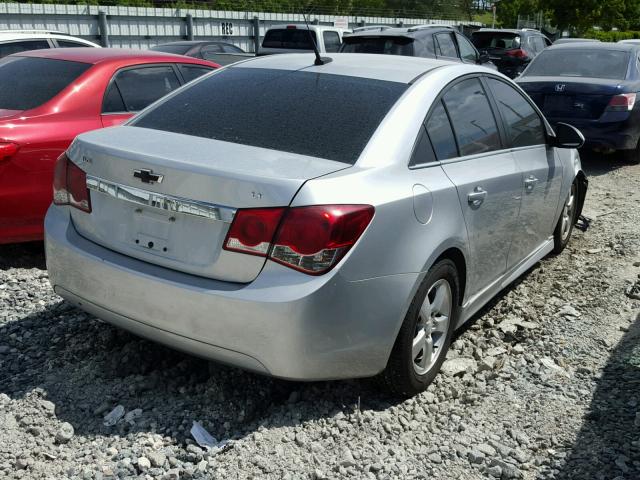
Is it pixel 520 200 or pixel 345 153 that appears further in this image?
pixel 520 200

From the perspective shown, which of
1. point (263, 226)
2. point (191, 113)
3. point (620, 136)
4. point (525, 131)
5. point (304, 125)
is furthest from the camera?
point (620, 136)

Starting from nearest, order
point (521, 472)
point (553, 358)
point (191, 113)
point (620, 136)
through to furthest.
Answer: point (521, 472)
point (191, 113)
point (553, 358)
point (620, 136)

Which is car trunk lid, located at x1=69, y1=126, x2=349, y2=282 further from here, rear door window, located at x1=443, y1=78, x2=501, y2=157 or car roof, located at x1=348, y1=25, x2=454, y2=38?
car roof, located at x1=348, y1=25, x2=454, y2=38

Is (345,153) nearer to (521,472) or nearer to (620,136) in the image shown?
(521,472)

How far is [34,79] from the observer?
554 cm


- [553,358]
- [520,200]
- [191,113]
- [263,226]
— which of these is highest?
[191,113]

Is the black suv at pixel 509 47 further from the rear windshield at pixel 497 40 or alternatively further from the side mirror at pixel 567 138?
the side mirror at pixel 567 138

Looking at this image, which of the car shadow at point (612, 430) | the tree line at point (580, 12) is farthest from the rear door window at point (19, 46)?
the tree line at point (580, 12)

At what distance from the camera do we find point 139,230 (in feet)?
10.6

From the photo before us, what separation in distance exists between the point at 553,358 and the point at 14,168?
11.7ft

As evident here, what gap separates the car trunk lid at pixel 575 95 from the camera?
9.11m

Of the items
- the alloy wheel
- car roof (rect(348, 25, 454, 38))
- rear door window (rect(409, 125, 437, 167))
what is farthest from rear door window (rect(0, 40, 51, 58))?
the alloy wheel

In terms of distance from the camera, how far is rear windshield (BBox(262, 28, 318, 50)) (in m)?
16.0

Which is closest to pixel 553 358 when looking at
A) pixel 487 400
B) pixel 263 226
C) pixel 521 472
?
pixel 487 400
